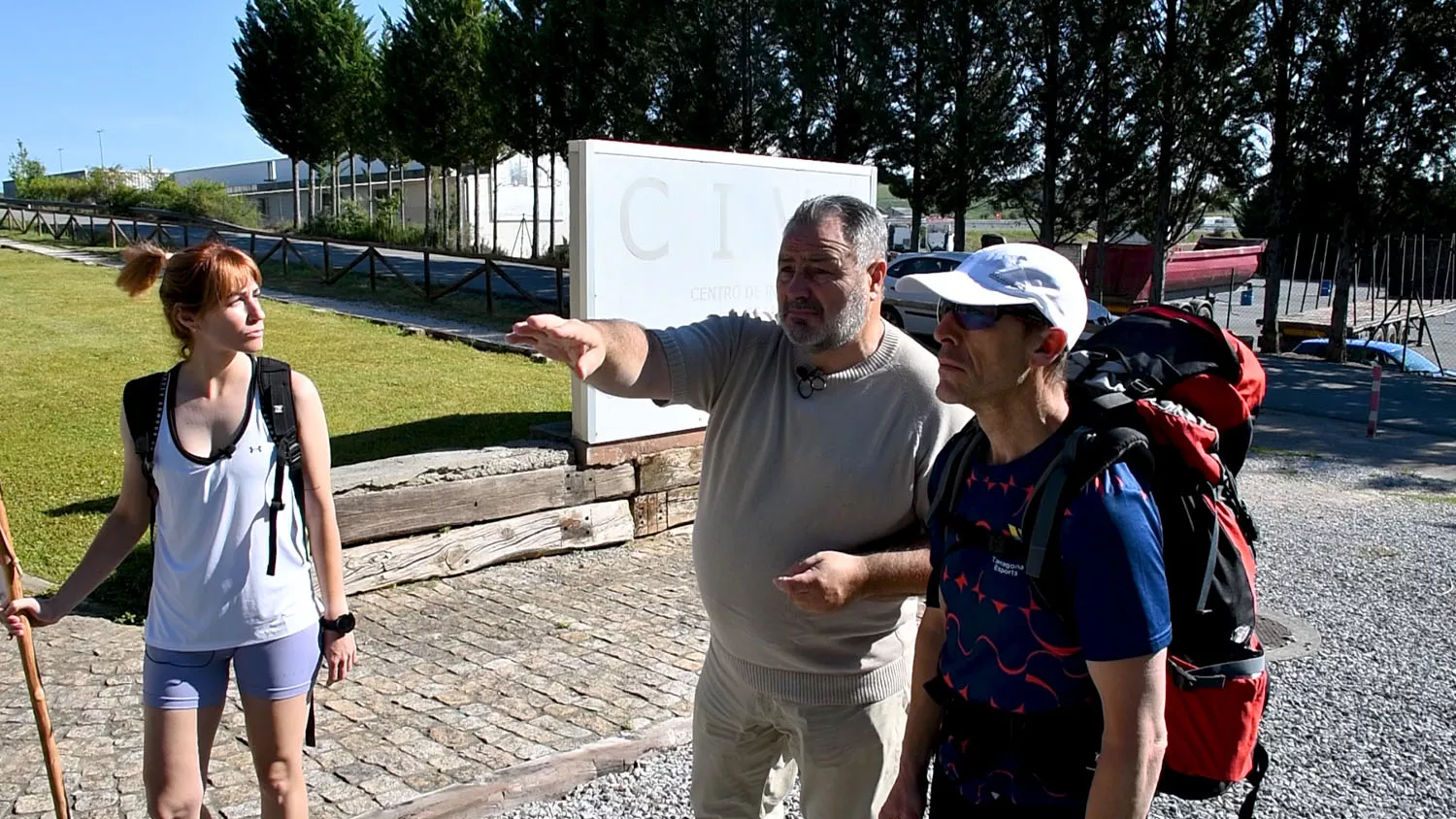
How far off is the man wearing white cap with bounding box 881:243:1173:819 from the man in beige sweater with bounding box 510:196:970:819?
0.40m

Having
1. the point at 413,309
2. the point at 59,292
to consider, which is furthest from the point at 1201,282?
the point at 59,292

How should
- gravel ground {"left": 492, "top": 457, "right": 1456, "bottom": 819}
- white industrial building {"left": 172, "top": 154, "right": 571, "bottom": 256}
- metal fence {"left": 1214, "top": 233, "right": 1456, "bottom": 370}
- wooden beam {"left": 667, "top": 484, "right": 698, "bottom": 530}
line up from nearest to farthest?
gravel ground {"left": 492, "top": 457, "right": 1456, "bottom": 819} < wooden beam {"left": 667, "top": 484, "right": 698, "bottom": 530} < metal fence {"left": 1214, "top": 233, "right": 1456, "bottom": 370} < white industrial building {"left": 172, "top": 154, "right": 571, "bottom": 256}

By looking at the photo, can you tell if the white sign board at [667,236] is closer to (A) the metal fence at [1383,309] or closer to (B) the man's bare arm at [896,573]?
(B) the man's bare arm at [896,573]

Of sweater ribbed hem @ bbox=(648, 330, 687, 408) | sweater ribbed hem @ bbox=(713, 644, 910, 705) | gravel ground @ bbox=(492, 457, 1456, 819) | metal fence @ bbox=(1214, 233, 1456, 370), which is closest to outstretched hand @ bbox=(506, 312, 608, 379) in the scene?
sweater ribbed hem @ bbox=(648, 330, 687, 408)

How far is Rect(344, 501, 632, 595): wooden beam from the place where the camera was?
18.4 feet

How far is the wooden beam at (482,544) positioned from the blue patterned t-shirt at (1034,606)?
161 inches

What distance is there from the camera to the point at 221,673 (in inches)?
107

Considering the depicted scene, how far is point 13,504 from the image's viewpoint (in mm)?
6570

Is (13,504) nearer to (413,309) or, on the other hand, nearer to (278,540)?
(278,540)

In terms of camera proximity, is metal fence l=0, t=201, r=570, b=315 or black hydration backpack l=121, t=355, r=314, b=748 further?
metal fence l=0, t=201, r=570, b=315

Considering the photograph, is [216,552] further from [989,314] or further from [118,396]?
[118,396]

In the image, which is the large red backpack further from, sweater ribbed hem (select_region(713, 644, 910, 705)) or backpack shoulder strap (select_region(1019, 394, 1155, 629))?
sweater ribbed hem (select_region(713, 644, 910, 705))

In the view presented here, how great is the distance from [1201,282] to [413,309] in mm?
25763

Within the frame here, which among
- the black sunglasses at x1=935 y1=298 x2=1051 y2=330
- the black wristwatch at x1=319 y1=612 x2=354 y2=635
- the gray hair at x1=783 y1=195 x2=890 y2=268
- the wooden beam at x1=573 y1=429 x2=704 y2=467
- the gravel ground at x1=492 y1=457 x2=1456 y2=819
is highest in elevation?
the gray hair at x1=783 y1=195 x2=890 y2=268
